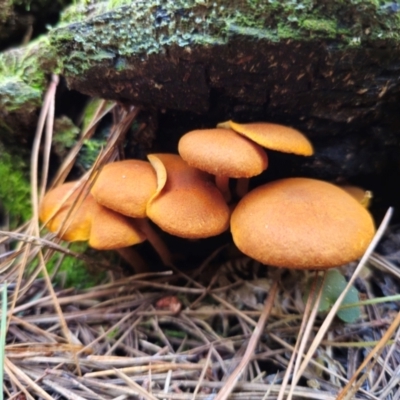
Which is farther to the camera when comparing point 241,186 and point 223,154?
point 241,186

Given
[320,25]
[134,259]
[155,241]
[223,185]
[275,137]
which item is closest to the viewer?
[320,25]

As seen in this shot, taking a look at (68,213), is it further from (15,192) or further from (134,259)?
(15,192)

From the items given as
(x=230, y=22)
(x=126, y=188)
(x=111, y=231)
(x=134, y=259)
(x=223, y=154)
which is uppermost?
(x=230, y=22)

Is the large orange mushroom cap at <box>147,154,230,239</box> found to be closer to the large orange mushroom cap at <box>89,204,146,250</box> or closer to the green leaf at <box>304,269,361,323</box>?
the large orange mushroom cap at <box>89,204,146,250</box>

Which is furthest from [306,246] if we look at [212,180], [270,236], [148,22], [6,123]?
[6,123]

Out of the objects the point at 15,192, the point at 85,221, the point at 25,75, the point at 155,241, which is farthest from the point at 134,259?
the point at 25,75

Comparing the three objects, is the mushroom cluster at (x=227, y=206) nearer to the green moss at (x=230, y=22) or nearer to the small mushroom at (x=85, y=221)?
the small mushroom at (x=85, y=221)

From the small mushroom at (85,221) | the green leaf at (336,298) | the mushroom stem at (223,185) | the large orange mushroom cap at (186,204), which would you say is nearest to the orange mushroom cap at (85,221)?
the small mushroom at (85,221)
